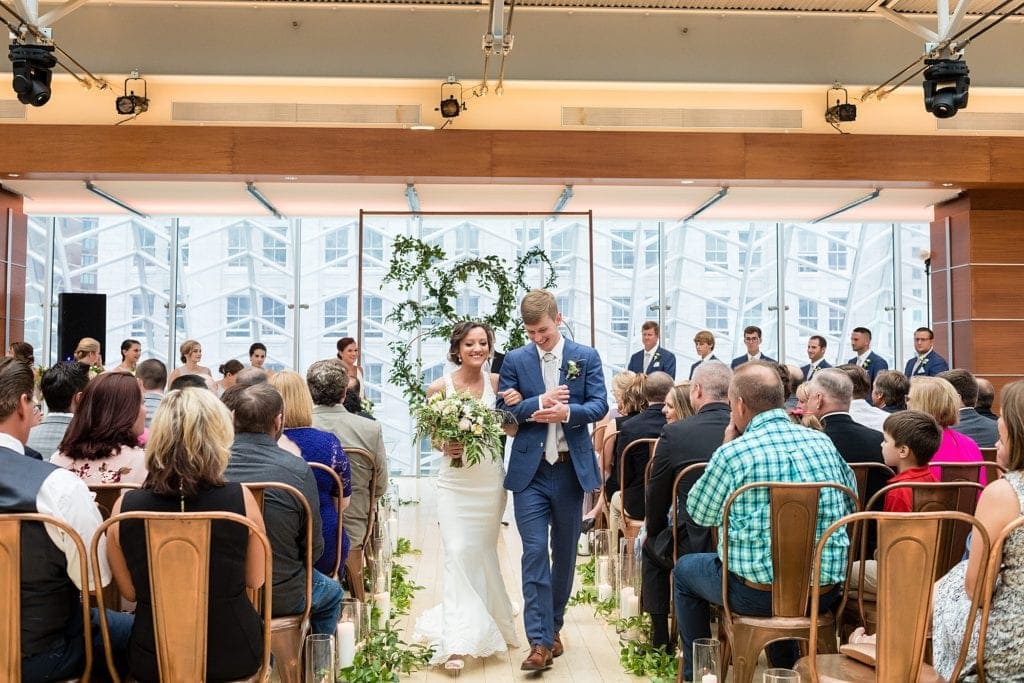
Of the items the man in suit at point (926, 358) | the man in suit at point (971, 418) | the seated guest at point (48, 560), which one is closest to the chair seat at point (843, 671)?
the seated guest at point (48, 560)

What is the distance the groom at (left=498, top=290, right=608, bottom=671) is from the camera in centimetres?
430

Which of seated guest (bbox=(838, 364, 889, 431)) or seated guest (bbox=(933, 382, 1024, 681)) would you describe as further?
seated guest (bbox=(838, 364, 889, 431))

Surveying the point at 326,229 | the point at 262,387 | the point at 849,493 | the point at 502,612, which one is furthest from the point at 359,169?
the point at 849,493

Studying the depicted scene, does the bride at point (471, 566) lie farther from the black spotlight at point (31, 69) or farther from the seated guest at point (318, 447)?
the black spotlight at point (31, 69)

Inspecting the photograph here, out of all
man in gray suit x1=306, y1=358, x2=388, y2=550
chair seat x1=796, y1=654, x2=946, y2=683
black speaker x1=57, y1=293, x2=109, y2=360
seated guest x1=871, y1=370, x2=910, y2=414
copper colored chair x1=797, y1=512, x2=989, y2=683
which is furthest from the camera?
black speaker x1=57, y1=293, x2=109, y2=360

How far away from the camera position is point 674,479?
158 inches

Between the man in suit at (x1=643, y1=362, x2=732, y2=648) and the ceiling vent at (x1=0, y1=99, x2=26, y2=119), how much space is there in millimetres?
8023

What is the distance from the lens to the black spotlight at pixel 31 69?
737 centimetres

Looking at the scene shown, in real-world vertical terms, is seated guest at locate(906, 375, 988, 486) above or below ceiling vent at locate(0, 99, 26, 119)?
below

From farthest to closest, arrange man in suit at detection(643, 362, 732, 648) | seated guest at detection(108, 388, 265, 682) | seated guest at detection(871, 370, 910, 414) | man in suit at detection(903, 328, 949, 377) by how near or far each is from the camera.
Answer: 1. man in suit at detection(903, 328, 949, 377)
2. seated guest at detection(871, 370, 910, 414)
3. man in suit at detection(643, 362, 732, 648)
4. seated guest at detection(108, 388, 265, 682)

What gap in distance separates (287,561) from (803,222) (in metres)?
10.4

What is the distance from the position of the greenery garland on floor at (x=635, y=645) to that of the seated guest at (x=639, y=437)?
0.54 metres

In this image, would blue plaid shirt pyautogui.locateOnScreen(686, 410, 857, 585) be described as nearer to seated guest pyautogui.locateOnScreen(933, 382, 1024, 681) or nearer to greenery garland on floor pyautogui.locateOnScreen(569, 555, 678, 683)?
seated guest pyautogui.locateOnScreen(933, 382, 1024, 681)

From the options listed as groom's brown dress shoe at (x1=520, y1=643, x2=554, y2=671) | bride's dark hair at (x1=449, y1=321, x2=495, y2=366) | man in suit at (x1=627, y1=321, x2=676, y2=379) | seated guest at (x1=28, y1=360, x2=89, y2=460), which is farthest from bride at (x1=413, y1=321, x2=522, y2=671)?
man in suit at (x1=627, y1=321, x2=676, y2=379)
